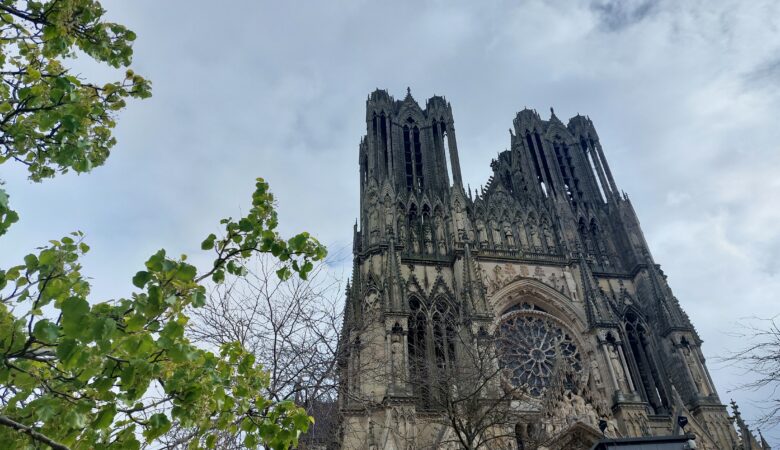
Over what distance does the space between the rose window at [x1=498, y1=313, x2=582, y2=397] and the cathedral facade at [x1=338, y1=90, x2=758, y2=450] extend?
64mm

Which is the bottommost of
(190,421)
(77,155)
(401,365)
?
(190,421)

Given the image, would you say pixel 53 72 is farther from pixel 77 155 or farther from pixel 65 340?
pixel 65 340

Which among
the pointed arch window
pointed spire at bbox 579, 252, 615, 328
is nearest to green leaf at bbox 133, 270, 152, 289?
the pointed arch window

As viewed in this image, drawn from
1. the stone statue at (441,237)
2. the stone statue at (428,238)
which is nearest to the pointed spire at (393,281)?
the stone statue at (428,238)

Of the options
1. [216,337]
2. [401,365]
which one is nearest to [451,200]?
[401,365]

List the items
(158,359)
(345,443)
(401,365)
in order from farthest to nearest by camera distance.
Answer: (401,365), (345,443), (158,359)

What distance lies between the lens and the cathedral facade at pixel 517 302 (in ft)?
63.0

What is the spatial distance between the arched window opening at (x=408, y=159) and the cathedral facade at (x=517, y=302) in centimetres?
9

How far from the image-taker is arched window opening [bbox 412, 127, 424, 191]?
29.7m

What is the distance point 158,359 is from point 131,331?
42cm

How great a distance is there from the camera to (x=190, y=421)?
432 cm

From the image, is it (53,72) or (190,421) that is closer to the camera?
(190,421)

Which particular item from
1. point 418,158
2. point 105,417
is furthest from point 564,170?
point 105,417

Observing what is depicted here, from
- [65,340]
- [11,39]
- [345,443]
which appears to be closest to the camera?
[65,340]
